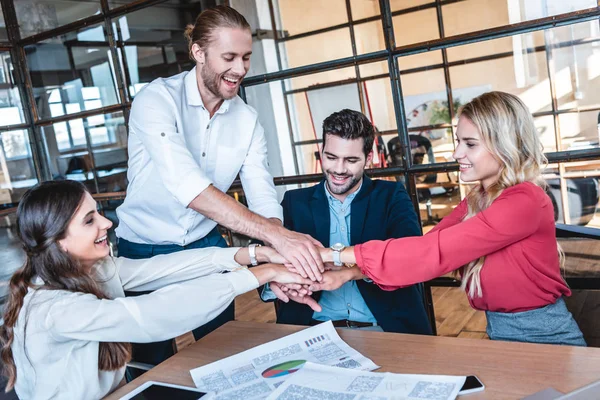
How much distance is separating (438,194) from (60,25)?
2267 millimetres

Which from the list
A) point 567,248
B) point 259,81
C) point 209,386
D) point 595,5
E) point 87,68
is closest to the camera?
point 209,386

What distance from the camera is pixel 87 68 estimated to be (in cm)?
320

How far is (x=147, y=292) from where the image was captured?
2145mm

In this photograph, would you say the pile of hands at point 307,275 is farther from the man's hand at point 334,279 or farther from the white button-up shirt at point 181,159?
the white button-up shirt at point 181,159

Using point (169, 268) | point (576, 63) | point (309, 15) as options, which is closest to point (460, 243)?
point (576, 63)

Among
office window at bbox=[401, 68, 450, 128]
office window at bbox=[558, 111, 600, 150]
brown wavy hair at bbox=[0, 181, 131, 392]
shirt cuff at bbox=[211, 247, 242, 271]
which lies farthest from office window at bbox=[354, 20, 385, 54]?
brown wavy hair at bbox=[0, 181, 131, 392]

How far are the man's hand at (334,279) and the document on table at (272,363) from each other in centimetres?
30

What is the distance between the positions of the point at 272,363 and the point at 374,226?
2.74ft

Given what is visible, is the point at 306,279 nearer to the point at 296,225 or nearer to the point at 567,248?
the point at 296,225

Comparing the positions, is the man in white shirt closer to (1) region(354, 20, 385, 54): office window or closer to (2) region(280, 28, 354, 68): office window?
(2) region(280, 28, 354, 68): office window

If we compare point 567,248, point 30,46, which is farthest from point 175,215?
point 30,46

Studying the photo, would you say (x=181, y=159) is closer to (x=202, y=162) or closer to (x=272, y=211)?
(x=202, y=162)

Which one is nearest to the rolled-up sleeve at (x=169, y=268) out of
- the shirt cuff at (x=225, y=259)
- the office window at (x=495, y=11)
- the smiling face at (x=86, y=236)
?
the shirt cuff at (x=225, y=259)

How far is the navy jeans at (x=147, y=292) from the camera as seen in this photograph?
2146 mm
